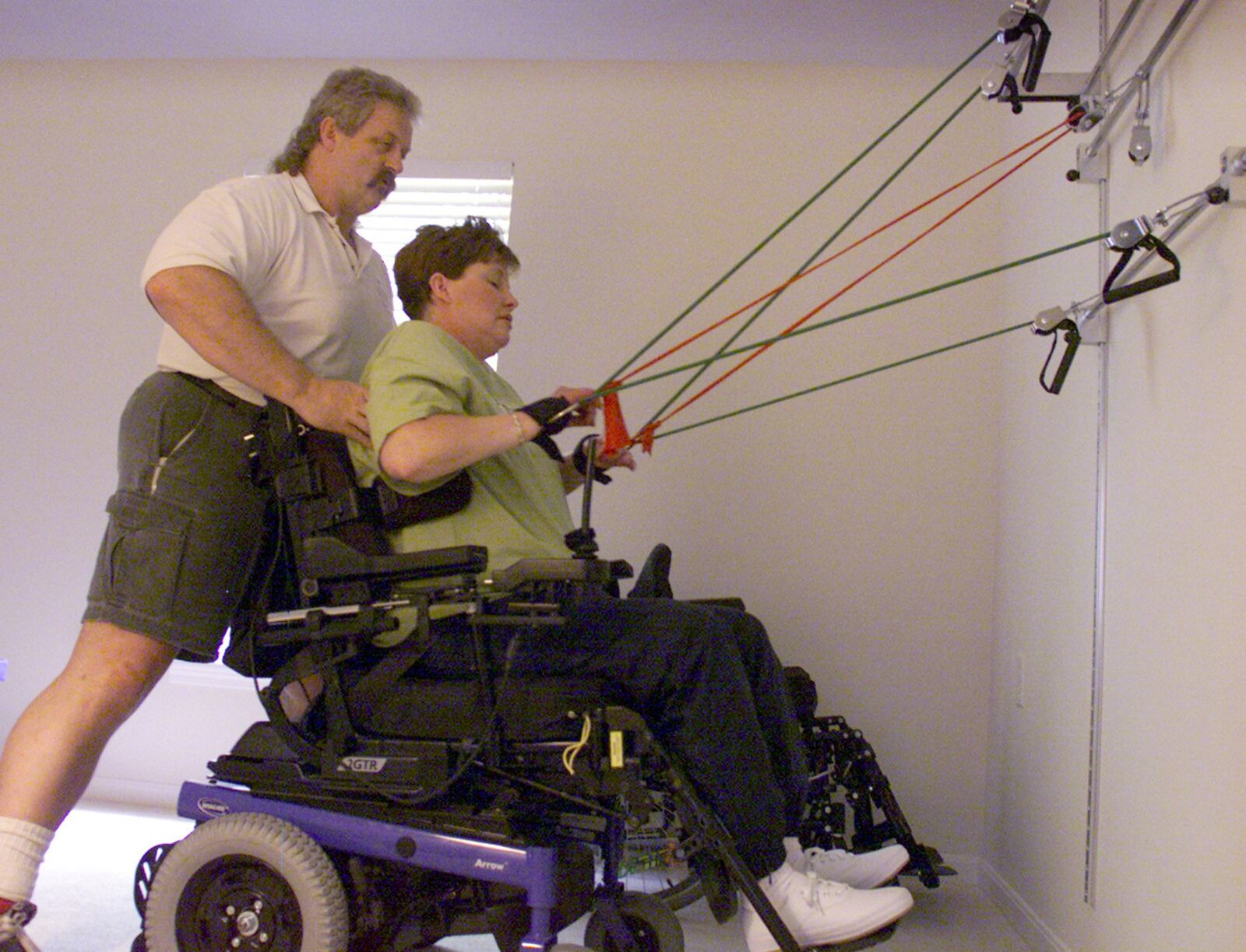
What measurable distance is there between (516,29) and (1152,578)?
7.22 ft

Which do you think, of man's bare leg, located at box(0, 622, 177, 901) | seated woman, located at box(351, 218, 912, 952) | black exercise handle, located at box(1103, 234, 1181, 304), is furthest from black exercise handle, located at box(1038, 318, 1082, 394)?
man's bare leg, located at box(0, 622, 177, 901)

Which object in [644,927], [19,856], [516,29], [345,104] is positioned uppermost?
[516,29]

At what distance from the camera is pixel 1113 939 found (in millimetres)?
1793

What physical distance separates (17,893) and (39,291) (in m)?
2.41

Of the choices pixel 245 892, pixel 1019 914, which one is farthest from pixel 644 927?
pixel 1019 914

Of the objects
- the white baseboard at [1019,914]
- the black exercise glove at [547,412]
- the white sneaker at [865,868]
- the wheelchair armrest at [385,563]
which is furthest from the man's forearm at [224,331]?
the white baseboard at [1019,914]

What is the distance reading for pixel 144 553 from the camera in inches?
63.7

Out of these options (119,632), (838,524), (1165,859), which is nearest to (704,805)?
(1165,859)

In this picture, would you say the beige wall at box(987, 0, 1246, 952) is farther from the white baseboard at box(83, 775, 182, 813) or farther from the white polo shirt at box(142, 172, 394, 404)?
the white baseboard at box(83, 775, 182, 813)

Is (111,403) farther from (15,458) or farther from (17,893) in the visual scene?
(17,893)

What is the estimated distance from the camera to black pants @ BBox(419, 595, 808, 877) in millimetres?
1543

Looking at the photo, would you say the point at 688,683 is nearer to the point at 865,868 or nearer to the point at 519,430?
the point at 519,430

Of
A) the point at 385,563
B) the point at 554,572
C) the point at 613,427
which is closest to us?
the point at 554,572

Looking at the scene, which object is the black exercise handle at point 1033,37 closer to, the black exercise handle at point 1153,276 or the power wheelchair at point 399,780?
the black exercise handle at point 1153,276
